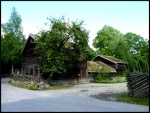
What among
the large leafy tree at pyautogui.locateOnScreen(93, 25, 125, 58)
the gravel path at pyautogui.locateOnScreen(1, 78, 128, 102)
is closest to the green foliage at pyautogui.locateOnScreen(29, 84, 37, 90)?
the gravel path at pyautogui.locateOnScreen(1, 78, 128, 102)

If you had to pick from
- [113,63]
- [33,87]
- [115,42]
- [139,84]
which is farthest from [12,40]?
[139,84]

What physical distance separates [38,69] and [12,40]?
19.0 metres

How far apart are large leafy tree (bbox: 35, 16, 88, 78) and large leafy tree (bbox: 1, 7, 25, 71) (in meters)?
19.2

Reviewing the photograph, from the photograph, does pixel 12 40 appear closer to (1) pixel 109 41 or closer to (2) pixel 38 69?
(2) pixel 38 69

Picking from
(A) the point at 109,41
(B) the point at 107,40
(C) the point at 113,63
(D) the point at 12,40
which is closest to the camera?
(D) the point at 12,40

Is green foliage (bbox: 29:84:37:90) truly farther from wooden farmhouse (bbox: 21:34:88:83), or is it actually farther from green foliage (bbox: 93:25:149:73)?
green foliage (bbox: 93:25:149:73)

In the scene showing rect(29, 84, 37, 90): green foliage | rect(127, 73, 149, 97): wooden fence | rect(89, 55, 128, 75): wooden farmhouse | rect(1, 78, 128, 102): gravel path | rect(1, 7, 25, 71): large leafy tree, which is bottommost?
rect(1, 78, 128, 102): gravel path

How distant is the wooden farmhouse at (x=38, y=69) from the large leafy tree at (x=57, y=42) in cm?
285

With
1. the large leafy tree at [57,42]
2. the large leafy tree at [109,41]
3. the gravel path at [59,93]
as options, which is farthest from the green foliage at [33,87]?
the large leafy tree at [109,41]

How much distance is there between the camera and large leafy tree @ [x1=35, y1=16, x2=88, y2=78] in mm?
30172

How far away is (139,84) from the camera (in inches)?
698

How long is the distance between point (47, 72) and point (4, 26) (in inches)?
1020

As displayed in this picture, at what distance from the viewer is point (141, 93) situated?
57.4 feet

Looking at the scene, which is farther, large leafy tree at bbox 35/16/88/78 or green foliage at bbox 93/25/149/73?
green foliage at bbox 93/25/149/73
